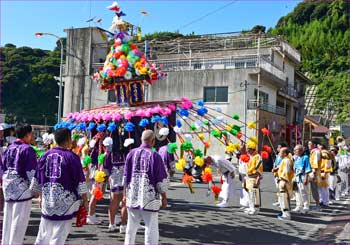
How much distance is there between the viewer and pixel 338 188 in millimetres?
14023

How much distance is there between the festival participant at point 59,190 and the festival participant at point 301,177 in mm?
7157

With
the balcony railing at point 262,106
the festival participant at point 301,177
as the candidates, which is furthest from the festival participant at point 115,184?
the balcony railing at point 262,106

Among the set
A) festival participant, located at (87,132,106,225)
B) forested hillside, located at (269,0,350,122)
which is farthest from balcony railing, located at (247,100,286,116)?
festival participant, located at (87,132,106,225)

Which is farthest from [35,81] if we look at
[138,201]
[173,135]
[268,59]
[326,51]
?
[138,201]

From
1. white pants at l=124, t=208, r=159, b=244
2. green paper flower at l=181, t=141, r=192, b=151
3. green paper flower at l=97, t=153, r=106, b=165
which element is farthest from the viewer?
green paper flower at l=97, t=153, r=106, b=165

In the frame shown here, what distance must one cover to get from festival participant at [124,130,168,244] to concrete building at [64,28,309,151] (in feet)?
69.0

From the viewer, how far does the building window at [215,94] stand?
28.4 m

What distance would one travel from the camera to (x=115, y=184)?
7488 millimetres

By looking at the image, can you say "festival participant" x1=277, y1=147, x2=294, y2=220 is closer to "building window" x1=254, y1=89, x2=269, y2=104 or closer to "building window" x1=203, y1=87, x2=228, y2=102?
"building window" x1=203, y1=87, x2=228, y2=102

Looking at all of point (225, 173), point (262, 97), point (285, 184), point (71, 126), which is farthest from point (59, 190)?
point (262, 97)

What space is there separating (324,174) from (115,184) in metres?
7.10

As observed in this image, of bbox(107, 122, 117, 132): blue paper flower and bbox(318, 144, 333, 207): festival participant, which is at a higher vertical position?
bbox(107, 122, 117, 132): blue paper flower

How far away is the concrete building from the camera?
28156mm

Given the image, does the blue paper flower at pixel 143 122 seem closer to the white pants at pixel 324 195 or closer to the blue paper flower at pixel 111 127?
the blue paper flower at pixel 111 127
